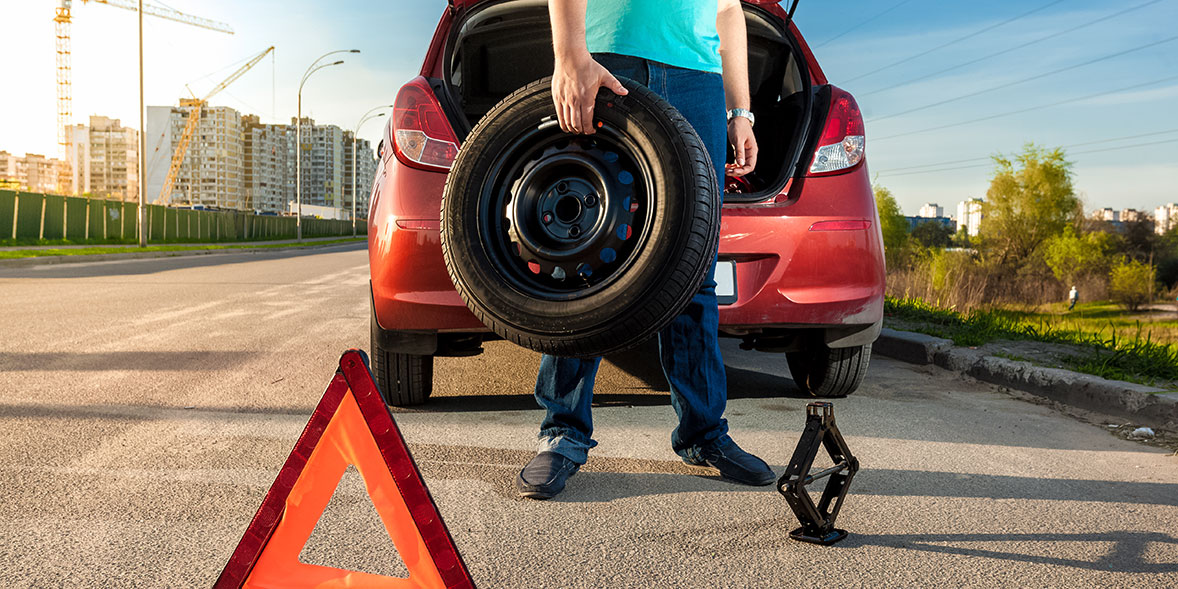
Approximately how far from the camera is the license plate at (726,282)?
346 cm

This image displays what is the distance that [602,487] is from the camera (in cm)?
278

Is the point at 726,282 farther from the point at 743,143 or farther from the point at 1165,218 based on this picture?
the point at 1165,218

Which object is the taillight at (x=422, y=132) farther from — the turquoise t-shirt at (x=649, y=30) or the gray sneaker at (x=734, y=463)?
the gray sneaker at (x=734, y=463)

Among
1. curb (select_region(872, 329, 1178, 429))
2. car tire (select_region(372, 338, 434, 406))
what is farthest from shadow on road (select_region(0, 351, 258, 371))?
curb (select_region(872, 329, 1178, 429))

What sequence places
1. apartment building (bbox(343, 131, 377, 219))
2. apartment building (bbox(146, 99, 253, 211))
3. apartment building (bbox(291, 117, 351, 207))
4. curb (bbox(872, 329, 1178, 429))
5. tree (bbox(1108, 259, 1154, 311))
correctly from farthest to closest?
apartment building (bbox(343, 131, 377, 219)) < apartment building (bbox(291, 117, 351, 207)) < apartment building (bbox(146, 99, 253, 211)) < tree (bbox(1108, 259, 1154, 311)) < curb (bbox(872, 329, 1178, 429))

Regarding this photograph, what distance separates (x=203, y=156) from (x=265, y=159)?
11211mm

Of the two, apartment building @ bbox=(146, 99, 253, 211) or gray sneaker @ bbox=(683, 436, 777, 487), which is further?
apartment building @ bbox=(146, 99, 253, 211)

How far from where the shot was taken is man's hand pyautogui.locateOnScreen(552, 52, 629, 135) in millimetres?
2258

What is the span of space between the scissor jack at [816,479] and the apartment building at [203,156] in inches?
5049

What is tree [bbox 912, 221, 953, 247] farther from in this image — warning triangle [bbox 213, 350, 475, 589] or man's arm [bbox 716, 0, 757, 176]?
warning triangle [bbox 213, 350, 475, 589]

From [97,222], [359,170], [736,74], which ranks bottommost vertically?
[97,222]

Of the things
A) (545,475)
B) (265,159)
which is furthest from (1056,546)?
(265,159)

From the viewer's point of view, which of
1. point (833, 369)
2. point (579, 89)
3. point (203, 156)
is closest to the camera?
point (579, 89)

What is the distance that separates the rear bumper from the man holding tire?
52 cm
